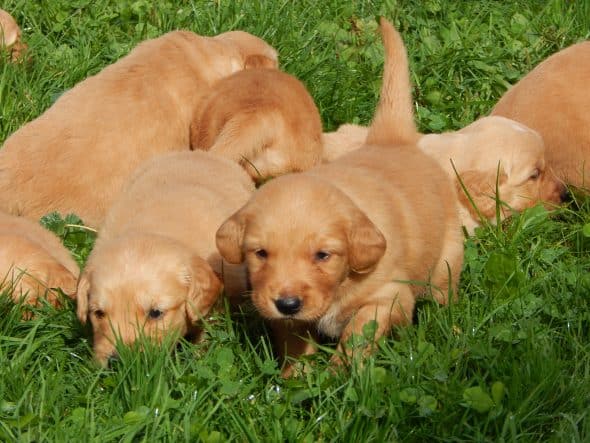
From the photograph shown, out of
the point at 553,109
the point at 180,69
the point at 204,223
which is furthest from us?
the point at 180,69

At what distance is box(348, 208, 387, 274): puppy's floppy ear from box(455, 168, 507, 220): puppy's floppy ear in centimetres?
149

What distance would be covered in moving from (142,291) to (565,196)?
266 cm

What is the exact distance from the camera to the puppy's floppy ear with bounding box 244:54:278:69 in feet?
22.3

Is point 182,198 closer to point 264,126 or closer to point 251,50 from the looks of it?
point 264,126

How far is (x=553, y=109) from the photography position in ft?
20.4

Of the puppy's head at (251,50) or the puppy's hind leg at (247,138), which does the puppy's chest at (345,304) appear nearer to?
the puppy's hind leg at (247,138)

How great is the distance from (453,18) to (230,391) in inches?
167

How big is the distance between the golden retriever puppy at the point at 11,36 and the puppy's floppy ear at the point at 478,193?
2.94 meters

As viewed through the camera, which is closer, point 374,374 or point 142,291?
point 374,374

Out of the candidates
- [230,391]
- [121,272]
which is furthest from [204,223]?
[230,391]

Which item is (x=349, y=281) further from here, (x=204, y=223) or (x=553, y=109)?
(x=553, y=109)

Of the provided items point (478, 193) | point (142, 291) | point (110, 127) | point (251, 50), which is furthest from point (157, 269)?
point (251, 50)

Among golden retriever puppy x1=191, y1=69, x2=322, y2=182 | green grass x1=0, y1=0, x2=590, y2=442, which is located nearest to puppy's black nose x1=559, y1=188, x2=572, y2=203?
green grass x1=0, y1=0, x2=590, y2=442

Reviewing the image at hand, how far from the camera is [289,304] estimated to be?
13.5ft
